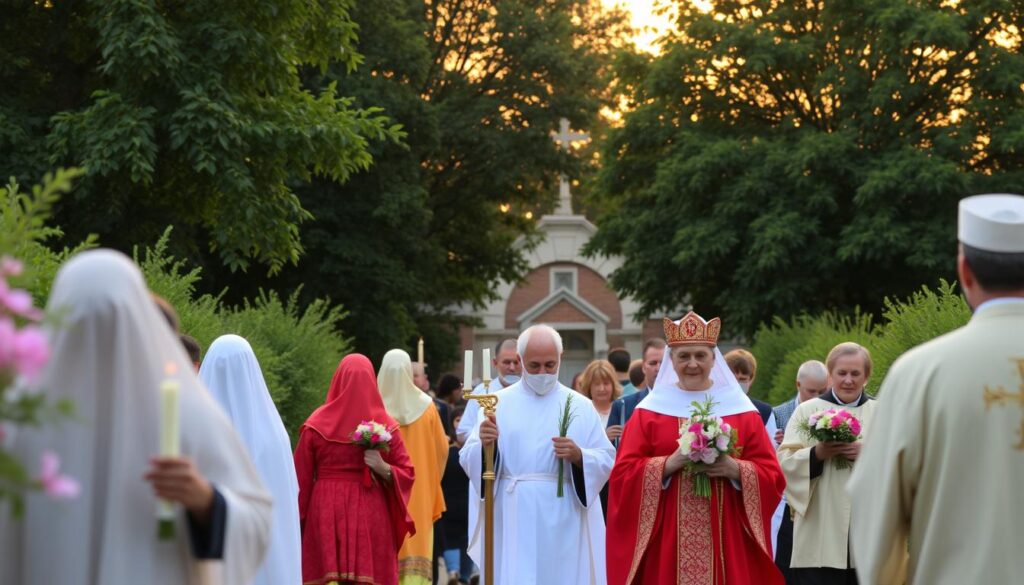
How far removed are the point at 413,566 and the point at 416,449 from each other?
1031mm

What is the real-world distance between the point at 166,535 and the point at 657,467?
5.59 meters

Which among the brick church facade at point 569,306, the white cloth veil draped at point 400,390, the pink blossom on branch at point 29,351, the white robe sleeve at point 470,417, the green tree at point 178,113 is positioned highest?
the brick church facade at point 569,306

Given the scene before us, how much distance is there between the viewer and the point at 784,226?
3391cm

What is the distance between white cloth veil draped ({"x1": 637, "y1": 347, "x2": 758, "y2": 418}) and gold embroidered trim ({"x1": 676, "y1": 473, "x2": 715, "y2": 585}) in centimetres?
51

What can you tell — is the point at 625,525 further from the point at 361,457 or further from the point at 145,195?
the point at 145,195

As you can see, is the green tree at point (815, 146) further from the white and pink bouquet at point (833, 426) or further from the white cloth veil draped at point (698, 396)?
the white cloth veil draped at point (698, 396)

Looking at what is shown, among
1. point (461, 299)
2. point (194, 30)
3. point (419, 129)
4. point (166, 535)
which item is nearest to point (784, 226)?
point (419, 129)

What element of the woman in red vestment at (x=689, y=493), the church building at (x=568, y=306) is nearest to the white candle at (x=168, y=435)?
the woman in red vestment at (x=689, y=493)

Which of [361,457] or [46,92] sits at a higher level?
[46,92]

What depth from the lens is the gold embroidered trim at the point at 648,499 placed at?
967 centimetres

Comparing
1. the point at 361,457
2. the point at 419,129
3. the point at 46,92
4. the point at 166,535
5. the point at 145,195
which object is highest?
the point at 419,129

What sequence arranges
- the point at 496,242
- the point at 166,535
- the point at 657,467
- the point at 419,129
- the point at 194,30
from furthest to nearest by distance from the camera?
the point at 496,242 → the point at 419,129 → the point at 194,30 → the point at 657,467 → the point at 166,535

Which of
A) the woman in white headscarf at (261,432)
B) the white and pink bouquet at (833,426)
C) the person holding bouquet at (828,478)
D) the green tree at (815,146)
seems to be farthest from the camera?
the green tree at (815,146)

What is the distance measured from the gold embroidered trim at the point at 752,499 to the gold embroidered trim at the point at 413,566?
5416 mm
